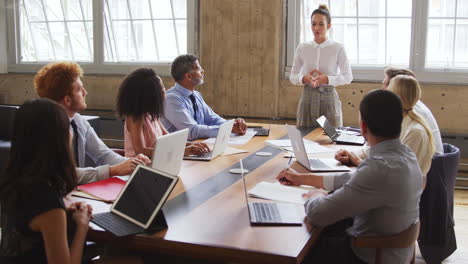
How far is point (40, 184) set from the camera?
180cm

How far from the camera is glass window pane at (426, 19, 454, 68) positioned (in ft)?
17.6

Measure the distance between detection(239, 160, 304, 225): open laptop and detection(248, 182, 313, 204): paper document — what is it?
10 centimetres

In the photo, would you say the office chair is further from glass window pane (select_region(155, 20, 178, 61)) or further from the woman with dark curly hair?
glass window pane (select_region(155, 20, 178, 61))

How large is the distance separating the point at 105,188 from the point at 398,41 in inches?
159

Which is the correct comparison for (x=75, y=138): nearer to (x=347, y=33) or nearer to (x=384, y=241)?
(x=384, y=241)

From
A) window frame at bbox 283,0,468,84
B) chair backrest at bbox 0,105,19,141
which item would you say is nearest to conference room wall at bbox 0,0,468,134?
window frame at bbox 283,0,468,84

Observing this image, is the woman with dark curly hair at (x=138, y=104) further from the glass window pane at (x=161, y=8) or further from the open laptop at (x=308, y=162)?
the glass window pane at (x=161, y=8)

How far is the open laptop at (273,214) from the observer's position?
201 cm

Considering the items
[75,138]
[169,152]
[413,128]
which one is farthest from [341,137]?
[75,138]

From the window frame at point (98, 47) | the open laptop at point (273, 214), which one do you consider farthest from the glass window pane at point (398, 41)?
the open laptop at point (273, 214)

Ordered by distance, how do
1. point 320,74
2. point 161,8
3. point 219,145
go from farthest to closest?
1. point 161,8
2. point 320,74
3. point 219,145

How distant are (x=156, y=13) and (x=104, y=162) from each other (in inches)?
144

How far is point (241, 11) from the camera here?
576cm

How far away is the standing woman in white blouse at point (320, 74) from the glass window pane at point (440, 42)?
1.16 m
